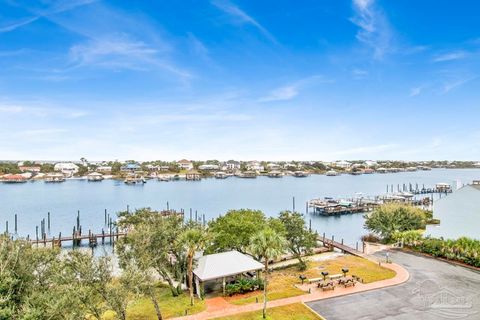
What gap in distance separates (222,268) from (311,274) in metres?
9.07

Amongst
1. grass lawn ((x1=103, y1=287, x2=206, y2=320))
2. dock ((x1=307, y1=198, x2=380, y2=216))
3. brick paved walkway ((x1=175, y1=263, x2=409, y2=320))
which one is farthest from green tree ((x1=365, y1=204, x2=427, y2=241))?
dock ((x1=307, y1=198, x2=380, y2=216))

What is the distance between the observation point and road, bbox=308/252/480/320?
20.5 m

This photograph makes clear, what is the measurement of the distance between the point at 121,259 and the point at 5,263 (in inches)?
296

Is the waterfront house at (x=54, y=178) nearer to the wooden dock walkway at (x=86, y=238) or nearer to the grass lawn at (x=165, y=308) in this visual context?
the wooden dock walkway at (x=86, y=238)

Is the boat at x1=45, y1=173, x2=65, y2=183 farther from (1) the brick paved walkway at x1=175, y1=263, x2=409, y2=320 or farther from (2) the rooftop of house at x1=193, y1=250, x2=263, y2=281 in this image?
(1) the brick paved walkway at x1=175, y1=263, x2=409, y2=320

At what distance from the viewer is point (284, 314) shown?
69.9 ft

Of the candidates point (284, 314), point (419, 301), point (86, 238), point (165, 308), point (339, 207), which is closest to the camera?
point (284, 314)

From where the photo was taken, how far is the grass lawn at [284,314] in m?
20.8

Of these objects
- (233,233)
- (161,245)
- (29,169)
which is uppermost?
(29,169)

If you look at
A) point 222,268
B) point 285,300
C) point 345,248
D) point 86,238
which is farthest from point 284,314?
point 86,238

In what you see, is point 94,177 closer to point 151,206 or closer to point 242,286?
point 151,206

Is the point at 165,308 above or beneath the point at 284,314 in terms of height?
beneath
